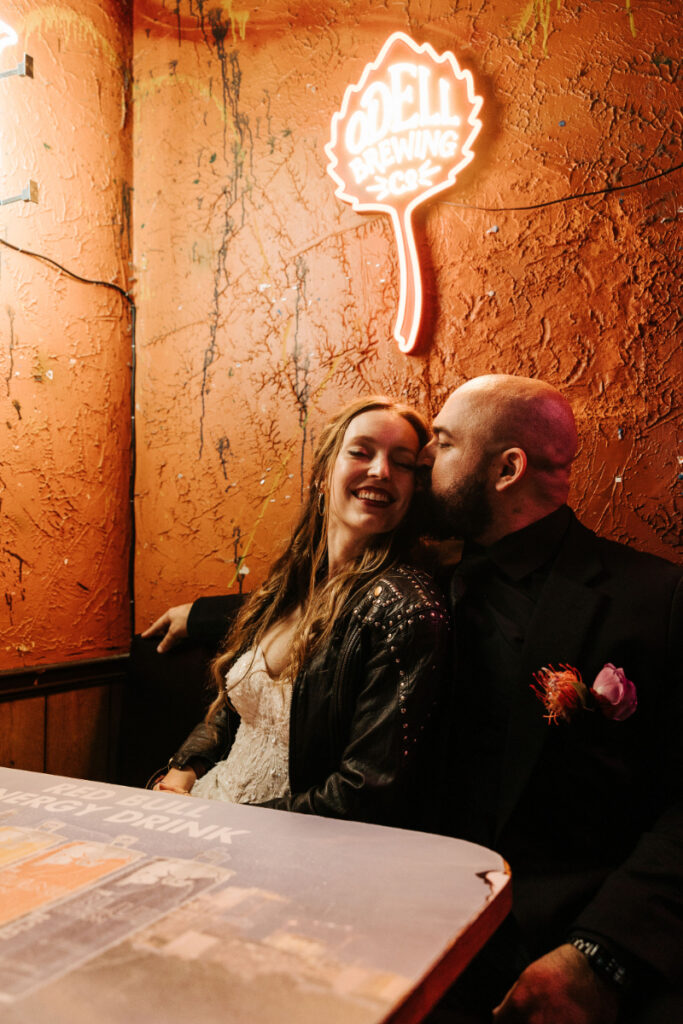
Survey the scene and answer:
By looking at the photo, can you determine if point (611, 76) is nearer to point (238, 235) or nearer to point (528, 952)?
point (238, 235)

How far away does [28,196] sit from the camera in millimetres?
2438

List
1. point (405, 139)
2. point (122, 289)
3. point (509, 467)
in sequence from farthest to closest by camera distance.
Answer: point (122, 289) < point (405, 139) < point (509, 467)

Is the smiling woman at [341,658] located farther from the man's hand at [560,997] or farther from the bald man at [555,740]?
the man's hand at [560,997]

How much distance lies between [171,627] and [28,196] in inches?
63.6

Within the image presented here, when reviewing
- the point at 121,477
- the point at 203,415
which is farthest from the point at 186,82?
the point at 121,477

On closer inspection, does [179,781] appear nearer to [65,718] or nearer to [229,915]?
[65,718]

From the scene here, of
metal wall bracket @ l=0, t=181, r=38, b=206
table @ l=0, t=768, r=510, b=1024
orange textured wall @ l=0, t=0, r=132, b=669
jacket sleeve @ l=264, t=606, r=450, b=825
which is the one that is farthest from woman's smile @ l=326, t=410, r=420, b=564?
metal wall bracket @ l=0, t=181, r=38, b=206

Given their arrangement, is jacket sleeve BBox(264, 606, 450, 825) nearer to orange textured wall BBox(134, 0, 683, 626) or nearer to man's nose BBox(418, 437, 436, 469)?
man's nose BBox(418, 437, 436, 469)

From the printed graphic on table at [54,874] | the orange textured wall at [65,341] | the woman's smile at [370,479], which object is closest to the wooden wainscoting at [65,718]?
the orange textured wall at [65,341]

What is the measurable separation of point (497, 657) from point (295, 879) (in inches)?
37.5

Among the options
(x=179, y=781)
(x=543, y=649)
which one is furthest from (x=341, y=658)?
(x=179, y=781)

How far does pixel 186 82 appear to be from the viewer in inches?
118

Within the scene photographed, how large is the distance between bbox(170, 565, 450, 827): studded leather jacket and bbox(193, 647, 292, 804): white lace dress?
11 centimetres

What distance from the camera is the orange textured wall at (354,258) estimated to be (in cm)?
221
